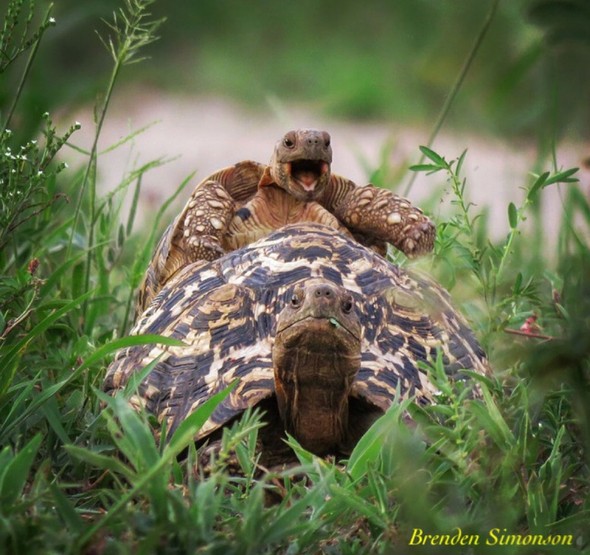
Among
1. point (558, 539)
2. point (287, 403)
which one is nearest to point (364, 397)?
point (287, 403)

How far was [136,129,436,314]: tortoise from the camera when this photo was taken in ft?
11.2

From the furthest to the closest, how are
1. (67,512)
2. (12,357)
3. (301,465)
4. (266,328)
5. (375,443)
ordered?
(266,328), (12,357), (301,465), (375,443), (67,512)

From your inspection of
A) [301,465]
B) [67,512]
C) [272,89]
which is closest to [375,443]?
[301,465]

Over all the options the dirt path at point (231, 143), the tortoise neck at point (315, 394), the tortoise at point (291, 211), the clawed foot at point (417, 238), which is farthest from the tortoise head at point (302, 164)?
the dirt path at point (231, 143)

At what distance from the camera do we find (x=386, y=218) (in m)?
3.45

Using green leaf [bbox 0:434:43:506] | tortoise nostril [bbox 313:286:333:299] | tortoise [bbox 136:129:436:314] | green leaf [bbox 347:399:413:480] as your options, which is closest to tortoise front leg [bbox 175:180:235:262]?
tortoise [bbox 136:129:436:314]

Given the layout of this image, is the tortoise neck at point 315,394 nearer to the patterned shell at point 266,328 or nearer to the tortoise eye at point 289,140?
the patterned shell at point 266,328

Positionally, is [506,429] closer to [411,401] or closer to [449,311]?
[411,401]

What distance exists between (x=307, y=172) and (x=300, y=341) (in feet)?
3.94

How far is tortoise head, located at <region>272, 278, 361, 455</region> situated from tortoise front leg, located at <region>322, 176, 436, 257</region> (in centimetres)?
86

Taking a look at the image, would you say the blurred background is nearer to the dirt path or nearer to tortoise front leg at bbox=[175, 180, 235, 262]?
the dirt path

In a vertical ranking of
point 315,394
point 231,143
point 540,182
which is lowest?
point 315,394

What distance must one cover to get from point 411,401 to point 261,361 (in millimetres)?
433

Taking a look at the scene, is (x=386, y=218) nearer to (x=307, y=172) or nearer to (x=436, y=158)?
(x=307, y=172)
